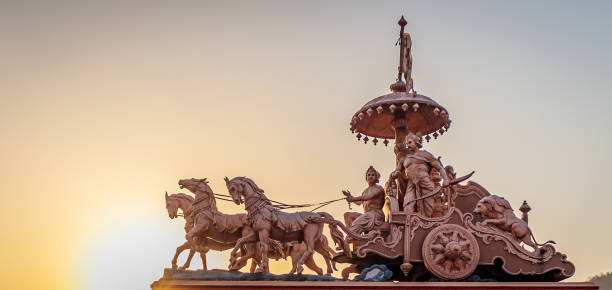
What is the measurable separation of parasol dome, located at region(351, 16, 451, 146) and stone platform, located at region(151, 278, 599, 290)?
4.09m

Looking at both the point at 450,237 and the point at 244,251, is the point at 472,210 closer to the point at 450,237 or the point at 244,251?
the point at 450,237

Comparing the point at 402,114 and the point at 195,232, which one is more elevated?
the point at 402,114

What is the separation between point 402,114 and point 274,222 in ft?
14.2

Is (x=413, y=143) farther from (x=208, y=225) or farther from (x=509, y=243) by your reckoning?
(x=208, y=225)

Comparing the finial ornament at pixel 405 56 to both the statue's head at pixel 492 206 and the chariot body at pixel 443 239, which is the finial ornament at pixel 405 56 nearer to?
the chariot body at pixel 443 239

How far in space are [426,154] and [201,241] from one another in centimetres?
497

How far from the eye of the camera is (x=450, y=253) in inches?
611

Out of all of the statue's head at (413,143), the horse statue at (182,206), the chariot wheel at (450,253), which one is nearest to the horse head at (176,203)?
the horse statue at (182,206)

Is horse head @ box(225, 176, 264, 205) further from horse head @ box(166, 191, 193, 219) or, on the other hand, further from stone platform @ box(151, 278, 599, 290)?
stone platform @ box(151, 278, 599, 290)

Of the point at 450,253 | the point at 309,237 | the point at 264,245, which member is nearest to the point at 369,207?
the point at 309,237

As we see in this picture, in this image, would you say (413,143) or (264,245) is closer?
(264,245)

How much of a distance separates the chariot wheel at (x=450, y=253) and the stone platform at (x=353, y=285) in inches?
11.9

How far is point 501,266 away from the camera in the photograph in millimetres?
15812

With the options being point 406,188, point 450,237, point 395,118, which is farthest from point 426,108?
point 450,237
